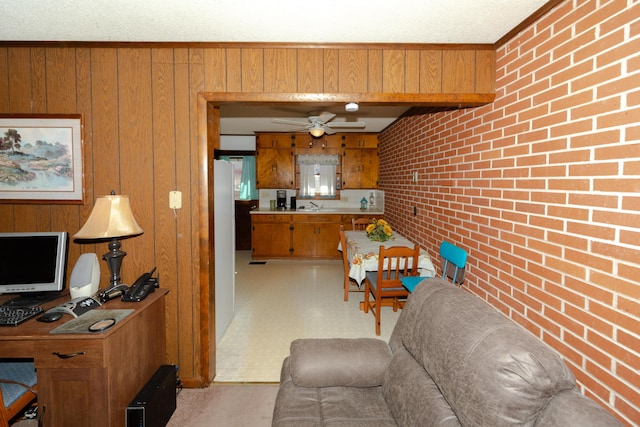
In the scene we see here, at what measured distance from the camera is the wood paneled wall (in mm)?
2262

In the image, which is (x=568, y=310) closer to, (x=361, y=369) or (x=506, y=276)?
(x=506, y=276)

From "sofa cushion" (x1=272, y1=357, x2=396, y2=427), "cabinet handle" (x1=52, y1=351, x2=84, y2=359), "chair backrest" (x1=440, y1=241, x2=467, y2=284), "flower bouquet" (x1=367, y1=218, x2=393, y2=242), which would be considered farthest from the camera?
"flower bouquet" (x1=367, y1=218, x2=393, y2=242)

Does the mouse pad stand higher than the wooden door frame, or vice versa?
the wooden door frame

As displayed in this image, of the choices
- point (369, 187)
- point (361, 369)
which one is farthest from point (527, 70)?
point (369, 187)

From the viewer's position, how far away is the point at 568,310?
60.8 inches

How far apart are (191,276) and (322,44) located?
73.5 inches

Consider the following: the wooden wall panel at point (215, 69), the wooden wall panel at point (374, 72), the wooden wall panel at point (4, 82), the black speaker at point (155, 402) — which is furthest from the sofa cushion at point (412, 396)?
the wooden wall panel at point (4, 82)

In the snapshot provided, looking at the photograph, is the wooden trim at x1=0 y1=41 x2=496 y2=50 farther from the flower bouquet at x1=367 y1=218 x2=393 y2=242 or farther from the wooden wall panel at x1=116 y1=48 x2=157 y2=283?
the flower bouquet at x1=367 y1=218 x2=393 y2=242

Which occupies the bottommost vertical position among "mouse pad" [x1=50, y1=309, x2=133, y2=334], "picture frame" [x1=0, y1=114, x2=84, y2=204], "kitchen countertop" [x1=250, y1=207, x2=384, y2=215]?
"mouse pad" [x1=50, y1=309, x2=133, y2=334]

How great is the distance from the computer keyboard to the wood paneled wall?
555 mm

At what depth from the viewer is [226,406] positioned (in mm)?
2209

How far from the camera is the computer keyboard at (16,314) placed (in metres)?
1.73

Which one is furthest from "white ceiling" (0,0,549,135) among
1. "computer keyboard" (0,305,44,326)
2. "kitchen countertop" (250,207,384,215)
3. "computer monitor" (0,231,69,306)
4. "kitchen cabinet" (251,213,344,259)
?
"kitchen cabinet" (251,213,344,259)

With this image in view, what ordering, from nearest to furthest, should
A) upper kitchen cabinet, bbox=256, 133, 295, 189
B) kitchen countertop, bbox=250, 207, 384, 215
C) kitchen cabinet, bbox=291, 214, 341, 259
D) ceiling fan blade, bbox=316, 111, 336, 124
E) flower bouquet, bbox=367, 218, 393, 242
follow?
flower bouquet, bbox=367, 218, 393, 242 → ceiling fan blade, bbox=316, 111, 336, 124 → kitchen countertop, bbox=250, 207, 384, 215 → kitchen cabinet, bbox=291, 214, 341, 259 → upper kitchen cabinet, bbox=256, 133, 295, 189
